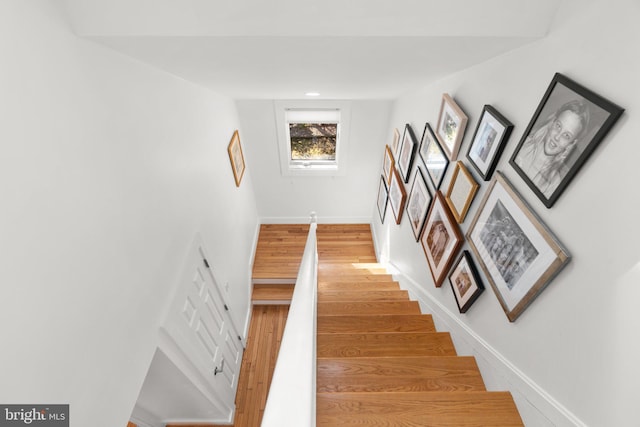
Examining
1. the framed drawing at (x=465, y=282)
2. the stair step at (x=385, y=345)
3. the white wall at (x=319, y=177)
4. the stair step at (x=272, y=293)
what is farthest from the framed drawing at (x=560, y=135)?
the stair step at (x=272, y=293)

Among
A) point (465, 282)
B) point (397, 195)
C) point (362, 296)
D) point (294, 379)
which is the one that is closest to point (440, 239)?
point (465, 282)

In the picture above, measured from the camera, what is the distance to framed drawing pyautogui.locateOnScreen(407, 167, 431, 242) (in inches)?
101

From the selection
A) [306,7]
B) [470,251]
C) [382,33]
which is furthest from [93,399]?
[470,251]

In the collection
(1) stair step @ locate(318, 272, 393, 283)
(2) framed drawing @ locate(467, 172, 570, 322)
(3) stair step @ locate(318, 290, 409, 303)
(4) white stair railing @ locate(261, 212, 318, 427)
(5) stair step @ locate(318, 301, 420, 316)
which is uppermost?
(1) stair step @ locate(318, 272, 393, 283)

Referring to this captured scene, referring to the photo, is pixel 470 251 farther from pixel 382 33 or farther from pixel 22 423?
pixel 22 423

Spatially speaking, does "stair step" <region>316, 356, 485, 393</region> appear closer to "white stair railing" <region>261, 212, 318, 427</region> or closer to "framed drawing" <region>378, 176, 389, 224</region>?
"white stair railing" <region>261, 212, 318, 427</region>

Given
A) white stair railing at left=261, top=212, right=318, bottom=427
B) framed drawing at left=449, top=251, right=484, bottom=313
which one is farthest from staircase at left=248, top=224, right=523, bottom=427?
white stair railing at left=261, top=212, right=318, bottom=427

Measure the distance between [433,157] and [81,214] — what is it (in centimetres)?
212

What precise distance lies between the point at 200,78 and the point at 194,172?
64cm

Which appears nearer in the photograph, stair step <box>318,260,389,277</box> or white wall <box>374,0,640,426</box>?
white wall <box>374,0,640,426</box>

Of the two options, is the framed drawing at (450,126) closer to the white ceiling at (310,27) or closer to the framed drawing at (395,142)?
the white ceiling at (310,27)

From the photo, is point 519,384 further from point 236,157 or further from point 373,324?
point 236,157

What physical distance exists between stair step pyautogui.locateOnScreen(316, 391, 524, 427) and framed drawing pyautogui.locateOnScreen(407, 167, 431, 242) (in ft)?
4.39

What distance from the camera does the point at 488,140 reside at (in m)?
1.61
